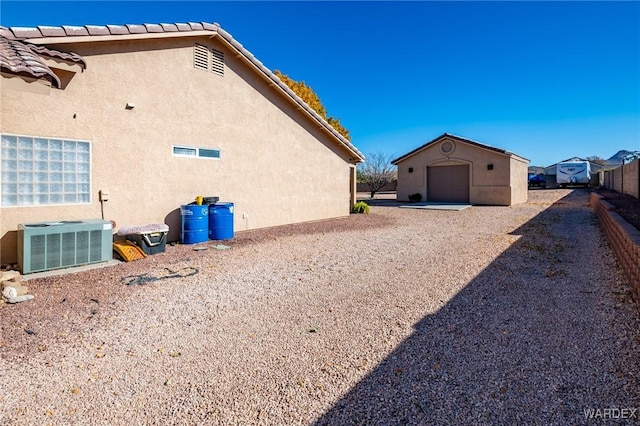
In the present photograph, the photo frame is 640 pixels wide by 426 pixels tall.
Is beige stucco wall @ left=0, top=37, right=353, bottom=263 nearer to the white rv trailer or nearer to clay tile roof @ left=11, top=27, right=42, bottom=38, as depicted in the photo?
clay tile roof @ left=11, top=27, right=42, bottom=38

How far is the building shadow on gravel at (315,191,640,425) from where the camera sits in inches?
101

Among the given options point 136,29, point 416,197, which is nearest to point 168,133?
point 136,29

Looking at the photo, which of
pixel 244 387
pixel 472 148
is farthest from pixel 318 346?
pixel 472 148

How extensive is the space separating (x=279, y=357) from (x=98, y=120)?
732cm

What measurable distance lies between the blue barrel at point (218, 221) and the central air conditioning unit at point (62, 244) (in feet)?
9.56

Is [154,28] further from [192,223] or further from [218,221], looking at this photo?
[218,221]

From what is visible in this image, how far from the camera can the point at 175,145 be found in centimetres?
935

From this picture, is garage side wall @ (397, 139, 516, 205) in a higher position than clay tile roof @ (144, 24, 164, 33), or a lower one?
lower

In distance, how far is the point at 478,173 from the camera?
814 inches

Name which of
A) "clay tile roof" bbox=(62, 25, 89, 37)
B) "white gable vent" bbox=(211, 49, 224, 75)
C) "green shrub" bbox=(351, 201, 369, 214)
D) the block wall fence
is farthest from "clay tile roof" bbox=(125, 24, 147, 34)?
"green shrub" bbox=(351, 201, 369, 214)

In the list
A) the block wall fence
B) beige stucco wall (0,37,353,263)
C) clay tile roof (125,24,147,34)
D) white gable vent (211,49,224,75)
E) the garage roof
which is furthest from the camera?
the garage roof

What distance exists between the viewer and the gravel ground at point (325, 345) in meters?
2.63

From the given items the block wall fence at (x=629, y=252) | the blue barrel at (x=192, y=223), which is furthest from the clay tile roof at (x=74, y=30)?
the block wall fence at (x=629, y=252)

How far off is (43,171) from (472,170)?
2052 cm
